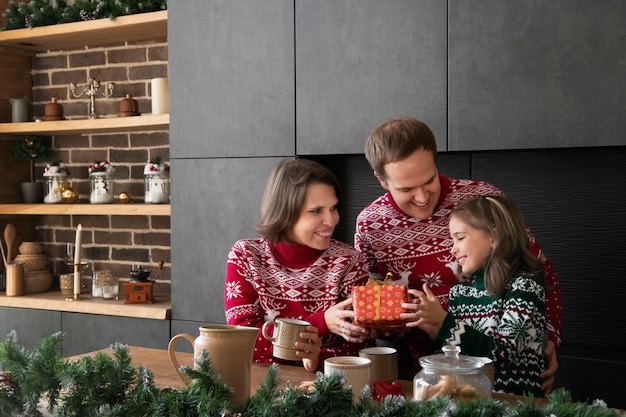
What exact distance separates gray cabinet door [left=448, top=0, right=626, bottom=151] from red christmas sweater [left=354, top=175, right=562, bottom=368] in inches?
17.8

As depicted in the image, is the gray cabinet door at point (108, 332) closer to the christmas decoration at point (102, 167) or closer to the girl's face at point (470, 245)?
the christmas decoration at point (102, 167)

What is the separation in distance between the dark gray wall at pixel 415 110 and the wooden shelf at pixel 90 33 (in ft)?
0.98

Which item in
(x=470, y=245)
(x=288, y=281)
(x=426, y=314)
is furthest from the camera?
(x=288, y=281)

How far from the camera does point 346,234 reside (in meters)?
3.54

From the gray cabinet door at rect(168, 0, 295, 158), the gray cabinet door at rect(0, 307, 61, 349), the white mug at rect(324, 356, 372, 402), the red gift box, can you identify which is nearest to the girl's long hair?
the red gift box

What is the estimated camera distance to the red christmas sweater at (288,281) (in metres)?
2.27

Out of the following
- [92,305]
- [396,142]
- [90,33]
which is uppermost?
[90,33]

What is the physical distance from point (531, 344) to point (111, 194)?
9.05 ft

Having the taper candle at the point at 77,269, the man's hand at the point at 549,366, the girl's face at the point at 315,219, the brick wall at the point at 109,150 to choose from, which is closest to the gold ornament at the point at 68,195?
the brick wall at the point at 109,150

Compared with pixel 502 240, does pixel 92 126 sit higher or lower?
higher

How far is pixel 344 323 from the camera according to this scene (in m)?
2.07

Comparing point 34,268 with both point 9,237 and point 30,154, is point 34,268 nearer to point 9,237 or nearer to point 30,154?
point 9,237

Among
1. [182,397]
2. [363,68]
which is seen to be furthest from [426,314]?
[363,68]

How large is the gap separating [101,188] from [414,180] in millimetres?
2300
